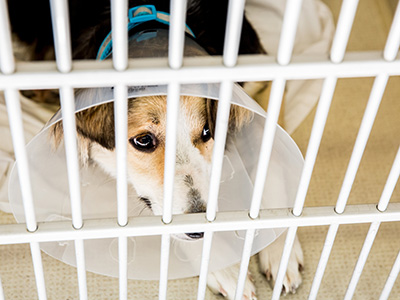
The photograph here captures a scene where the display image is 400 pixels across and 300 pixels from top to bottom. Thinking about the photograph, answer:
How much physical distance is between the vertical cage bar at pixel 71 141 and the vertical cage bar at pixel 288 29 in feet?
0.83

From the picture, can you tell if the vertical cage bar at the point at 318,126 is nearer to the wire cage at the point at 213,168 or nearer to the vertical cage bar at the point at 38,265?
the wire cage at the point at 213,168

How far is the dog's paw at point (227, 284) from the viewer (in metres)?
1.30

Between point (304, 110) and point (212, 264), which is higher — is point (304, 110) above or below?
above

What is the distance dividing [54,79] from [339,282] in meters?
0.98

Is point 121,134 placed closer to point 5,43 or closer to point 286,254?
point 5,43

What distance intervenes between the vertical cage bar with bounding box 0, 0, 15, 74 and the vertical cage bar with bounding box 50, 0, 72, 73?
47mm

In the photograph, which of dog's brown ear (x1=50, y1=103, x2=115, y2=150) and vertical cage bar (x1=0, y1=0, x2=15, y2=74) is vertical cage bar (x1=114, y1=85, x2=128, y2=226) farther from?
dog's brown ear (x1=50, y1=103, x2=115, y2=150)

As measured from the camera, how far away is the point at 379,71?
2.30ft

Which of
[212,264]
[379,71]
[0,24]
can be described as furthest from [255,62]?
[212,264]

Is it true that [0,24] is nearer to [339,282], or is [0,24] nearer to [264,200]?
[264,200]

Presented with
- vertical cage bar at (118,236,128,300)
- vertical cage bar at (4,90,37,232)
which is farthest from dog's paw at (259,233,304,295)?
vertical cage bar at (4,90,37,232)

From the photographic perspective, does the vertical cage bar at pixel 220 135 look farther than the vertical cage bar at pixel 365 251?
No

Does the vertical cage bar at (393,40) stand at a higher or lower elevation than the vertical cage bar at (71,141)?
higher

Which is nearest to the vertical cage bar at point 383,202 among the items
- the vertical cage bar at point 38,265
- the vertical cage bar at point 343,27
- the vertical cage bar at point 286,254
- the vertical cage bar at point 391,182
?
the vertical cage bar at point 391,182
